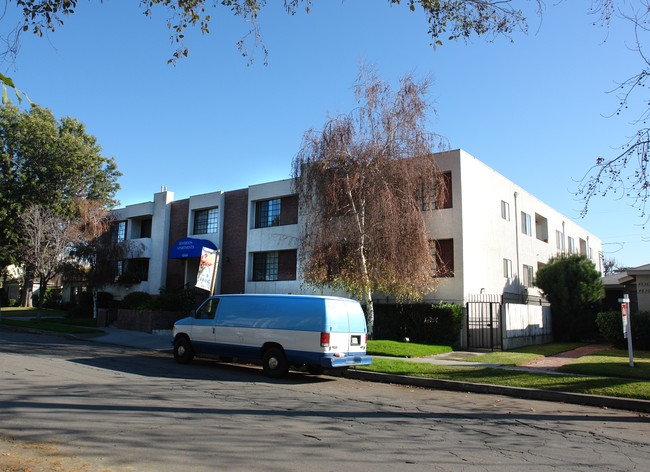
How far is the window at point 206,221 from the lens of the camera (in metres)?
29.3

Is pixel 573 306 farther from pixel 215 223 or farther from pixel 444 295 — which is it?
pixel 215 223

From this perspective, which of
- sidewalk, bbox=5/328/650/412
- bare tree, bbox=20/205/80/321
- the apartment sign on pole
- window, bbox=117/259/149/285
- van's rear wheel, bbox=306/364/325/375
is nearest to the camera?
sidewalk, bbox=5/328/650/412

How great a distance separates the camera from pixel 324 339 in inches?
451

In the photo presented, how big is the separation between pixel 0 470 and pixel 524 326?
787 inches

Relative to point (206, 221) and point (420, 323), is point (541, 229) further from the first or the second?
point (206, 221)

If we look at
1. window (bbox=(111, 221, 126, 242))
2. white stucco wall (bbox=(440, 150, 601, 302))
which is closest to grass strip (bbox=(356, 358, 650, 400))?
white stucco wall (bbox=(440, 150, 601, 302))

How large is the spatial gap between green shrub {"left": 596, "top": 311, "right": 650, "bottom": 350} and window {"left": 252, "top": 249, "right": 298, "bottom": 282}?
13870 mm

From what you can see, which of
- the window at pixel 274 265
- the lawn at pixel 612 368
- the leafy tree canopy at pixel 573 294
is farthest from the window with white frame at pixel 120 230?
the lawn at pixel 612 368

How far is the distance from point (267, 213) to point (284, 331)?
1572 cm

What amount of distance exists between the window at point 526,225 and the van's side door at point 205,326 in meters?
19.3

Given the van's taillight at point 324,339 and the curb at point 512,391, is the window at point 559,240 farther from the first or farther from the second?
the van's taillight at point 324,339

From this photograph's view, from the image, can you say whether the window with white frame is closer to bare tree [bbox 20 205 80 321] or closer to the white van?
bare tree [bbox 20 205 80 321]

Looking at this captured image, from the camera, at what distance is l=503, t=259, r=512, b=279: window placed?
2450 centimetres

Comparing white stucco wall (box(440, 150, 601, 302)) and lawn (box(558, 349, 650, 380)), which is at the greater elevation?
white stucco wall (box(440, 150, 601, 302))
